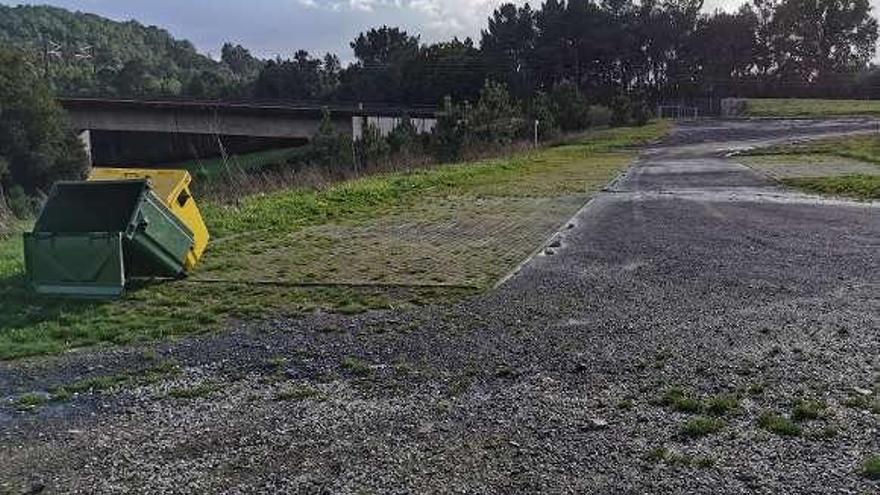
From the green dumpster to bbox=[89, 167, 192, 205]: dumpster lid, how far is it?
1.27 feet

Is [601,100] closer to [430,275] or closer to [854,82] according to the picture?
[854,82]

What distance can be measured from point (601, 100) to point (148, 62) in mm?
85158

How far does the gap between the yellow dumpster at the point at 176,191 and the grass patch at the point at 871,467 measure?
814cm

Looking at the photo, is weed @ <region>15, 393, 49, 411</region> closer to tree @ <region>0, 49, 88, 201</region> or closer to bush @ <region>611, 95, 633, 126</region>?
tree @ <region>0, 49, 88, 201</region>

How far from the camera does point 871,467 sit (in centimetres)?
441

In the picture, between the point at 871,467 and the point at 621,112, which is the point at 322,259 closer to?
the point at 871,467

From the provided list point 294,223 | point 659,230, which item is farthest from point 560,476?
point 294,223

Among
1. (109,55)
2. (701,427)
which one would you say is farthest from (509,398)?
(109,55)

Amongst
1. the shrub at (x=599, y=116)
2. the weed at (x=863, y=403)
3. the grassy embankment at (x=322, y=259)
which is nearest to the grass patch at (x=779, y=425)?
the weed at (x=863, y=403)

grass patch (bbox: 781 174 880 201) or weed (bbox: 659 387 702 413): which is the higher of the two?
grass patch (bbox: 781 174 880 201)

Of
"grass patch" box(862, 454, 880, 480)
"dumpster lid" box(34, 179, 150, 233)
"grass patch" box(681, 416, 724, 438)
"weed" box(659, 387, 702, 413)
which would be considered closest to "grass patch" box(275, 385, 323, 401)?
"weed" box(659, 387, 702, 413)

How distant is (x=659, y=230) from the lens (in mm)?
13625

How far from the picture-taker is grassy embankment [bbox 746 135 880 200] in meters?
19.3

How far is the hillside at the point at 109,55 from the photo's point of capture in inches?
4289
